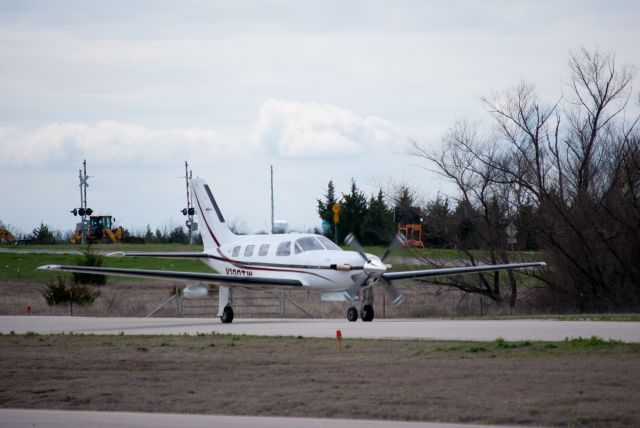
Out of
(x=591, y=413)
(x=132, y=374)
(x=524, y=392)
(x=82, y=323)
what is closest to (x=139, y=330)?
(x=82, y=323)

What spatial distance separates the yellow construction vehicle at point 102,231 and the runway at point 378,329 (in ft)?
232

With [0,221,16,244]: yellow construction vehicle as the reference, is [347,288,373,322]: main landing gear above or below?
below

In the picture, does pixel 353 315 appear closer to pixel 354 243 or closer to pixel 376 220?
pixel 354 243

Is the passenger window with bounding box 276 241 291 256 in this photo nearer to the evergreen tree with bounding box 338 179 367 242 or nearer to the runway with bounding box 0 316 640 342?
the runway with bounding box 0 316 640 342

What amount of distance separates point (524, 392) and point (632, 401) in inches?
61.3

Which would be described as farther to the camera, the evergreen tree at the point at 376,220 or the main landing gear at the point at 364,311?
the evergreen tree at the point at 376,220

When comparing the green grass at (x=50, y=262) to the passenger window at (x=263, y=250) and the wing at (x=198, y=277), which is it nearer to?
the passenger window at (x=263, y=250)

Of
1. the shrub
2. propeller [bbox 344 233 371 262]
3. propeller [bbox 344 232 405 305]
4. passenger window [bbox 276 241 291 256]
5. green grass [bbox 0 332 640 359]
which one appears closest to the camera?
green grass [bbox 0 332 640 359]

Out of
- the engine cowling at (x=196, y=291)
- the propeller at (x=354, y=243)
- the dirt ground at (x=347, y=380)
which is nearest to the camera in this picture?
the dirt ground at (x=347, y=380)

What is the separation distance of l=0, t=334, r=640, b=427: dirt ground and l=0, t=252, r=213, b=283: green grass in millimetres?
48274

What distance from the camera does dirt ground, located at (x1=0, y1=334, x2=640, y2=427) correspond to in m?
13.0

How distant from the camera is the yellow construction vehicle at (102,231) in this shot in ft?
337

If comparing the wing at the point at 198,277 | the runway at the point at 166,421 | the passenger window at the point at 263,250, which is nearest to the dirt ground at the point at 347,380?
the runway at the point at 166,421

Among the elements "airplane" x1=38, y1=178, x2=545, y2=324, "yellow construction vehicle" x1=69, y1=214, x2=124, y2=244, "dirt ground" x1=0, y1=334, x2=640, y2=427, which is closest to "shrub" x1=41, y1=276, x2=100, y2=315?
"airplane" x1=38, y1=178, x2=545, y2=324
